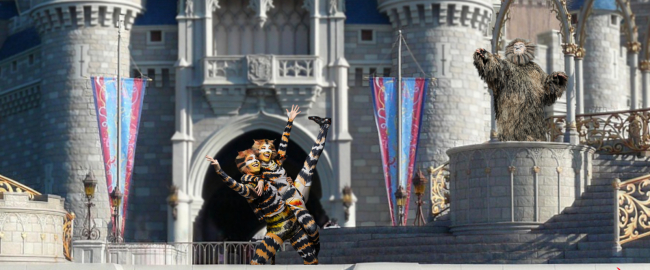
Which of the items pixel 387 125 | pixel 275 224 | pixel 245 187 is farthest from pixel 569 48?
pixel 387 125

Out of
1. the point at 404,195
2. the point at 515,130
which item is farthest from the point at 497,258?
the point at 404,195

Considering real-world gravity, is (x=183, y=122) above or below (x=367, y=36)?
below

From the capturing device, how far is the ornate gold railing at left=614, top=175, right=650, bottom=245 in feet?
69.7

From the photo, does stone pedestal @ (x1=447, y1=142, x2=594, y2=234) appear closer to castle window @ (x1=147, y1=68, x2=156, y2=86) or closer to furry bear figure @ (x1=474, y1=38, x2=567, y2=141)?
furry bear figure @ (x1=474, y1=38, x2=567, y2=141)

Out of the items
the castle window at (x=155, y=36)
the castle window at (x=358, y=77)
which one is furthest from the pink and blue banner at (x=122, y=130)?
the castle window at (x=358, y=77)

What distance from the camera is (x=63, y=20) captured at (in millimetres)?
41812

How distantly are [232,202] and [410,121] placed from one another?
7930 mm

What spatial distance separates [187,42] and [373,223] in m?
6.50

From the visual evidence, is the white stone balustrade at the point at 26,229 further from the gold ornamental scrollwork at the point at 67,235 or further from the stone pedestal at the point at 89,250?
the stone pedestal at the point at 89,250

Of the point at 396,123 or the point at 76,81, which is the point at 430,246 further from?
the point at 76,81

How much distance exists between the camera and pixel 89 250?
1281 inches

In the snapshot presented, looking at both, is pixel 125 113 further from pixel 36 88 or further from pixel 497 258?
pixel 497 258

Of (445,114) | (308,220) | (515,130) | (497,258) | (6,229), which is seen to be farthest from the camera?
(445,114)

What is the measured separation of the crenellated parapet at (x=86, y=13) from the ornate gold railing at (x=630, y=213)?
2182 cm
